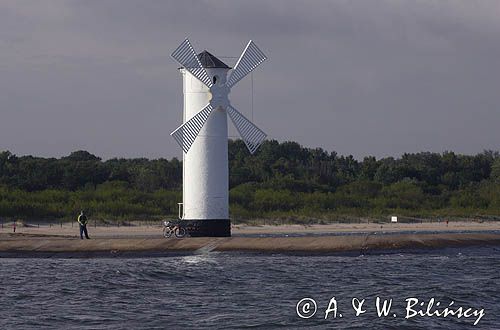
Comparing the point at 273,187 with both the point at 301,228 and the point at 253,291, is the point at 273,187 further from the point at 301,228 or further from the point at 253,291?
the point at 253,291

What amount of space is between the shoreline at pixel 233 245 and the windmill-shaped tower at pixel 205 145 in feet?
4.89

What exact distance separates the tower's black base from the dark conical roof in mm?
5233

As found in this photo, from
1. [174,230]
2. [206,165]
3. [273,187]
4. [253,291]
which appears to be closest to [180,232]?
[174,230]

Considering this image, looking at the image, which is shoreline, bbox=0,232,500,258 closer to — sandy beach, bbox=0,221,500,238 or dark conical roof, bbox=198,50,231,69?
dark conical roof, bbox=198,50,231,69

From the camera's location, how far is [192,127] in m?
38.2

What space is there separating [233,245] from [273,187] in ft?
122

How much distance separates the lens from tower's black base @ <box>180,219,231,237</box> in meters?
38.1

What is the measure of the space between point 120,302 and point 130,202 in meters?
36.6

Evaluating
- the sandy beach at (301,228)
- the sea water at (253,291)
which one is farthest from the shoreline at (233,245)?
the sandy beach at (301,228)

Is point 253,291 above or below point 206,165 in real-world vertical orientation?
below

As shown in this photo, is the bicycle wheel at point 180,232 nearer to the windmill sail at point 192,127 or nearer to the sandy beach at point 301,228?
the windmill sail at point 192,127

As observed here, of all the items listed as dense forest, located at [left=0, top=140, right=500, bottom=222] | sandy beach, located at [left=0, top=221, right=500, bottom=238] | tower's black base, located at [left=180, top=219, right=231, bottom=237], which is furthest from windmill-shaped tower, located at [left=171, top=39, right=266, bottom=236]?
dense forest, located at [left=0, top=140, right=500, bottom=222]

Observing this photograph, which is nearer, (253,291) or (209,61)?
(253,291)

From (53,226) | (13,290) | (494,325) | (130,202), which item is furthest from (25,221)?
(494,325)
